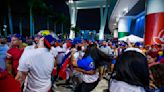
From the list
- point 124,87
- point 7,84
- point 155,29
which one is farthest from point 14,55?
point 155,29

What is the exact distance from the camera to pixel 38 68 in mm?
3963

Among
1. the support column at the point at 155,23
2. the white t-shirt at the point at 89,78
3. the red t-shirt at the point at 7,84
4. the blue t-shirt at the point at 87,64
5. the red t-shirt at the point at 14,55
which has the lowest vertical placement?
the white t-shirt at the point at 89,78

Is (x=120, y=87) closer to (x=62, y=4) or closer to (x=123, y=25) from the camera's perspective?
(x=123, y=25)

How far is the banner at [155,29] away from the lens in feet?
46.7

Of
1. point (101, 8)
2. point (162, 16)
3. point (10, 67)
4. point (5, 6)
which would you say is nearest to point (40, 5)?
point (5, 6)

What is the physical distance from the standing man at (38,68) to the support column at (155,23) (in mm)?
11212

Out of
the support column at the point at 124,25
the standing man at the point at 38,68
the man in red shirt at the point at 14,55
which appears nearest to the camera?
the standing man at the point at 38,68

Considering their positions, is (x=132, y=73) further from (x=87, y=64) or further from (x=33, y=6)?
(x=33, y=6)

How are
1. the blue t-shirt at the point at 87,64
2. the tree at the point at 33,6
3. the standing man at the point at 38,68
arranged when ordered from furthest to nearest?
the tree at the point at 33,6 < the blue t-shirt at the point at 87,64 < the standing man at the point at 38,68

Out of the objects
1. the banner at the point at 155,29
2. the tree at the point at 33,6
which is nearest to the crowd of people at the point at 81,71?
the banner at the point at 155,29

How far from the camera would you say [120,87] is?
333 centimetres

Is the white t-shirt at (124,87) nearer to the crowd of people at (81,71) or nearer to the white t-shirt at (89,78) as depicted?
the crowd of people at (81,71)

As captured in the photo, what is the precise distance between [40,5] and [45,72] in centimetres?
5688

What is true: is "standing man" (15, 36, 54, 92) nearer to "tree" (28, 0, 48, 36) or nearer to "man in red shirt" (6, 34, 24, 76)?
"man in red shirt" (6, 34, 24, 76)
